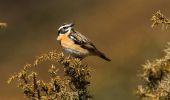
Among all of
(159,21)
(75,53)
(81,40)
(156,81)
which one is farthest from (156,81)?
(81,40)

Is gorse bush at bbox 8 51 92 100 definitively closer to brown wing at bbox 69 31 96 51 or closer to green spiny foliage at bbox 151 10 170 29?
green spiny foliage at bbox 151 10 170 29

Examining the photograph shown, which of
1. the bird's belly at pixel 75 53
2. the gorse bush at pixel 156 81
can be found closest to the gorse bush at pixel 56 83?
the gorse bush at pixel 156 81

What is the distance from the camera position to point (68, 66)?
4.57 metres

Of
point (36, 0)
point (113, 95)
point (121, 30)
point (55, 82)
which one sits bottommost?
point (55, 82)

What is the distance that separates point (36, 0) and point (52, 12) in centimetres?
76

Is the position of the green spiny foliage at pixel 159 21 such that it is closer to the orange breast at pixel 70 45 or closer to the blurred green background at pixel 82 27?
the orange breast at pixel 70 45

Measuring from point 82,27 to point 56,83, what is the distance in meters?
21.0

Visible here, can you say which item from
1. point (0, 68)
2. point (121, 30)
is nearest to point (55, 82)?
point (0, 68)

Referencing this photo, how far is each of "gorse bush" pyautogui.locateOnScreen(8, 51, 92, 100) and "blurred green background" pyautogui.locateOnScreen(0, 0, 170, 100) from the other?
14.8 metres

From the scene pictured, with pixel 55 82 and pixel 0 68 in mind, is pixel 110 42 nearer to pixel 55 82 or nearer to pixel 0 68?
pixel 0 68

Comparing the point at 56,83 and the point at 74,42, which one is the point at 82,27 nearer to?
the point at 74,42

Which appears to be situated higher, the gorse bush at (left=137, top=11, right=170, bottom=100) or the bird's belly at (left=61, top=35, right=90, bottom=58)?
the bird's belly at (left=61, top=35, right=90, bottom=58)

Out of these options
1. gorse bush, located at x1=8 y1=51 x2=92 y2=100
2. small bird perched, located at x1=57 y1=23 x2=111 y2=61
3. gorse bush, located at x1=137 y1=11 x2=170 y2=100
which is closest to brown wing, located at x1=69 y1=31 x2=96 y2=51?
small bird perched, located at x1=57 y1=23 x2=111 y2=61

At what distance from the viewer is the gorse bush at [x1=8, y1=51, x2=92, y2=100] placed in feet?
13.8
